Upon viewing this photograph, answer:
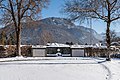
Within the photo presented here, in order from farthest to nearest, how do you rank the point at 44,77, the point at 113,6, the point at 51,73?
1. the point at 113,6
2. the point at 51,73
3. the point at 44,77

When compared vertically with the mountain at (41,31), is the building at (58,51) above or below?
below

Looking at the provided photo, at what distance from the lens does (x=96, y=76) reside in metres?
12.3

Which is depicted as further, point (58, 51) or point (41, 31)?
point (41, 31)

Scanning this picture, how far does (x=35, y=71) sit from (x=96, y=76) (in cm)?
341

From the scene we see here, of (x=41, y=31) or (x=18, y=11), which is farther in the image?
(x=41, y=31)

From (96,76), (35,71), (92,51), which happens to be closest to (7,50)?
(92,51)

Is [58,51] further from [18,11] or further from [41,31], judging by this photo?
[41,31]

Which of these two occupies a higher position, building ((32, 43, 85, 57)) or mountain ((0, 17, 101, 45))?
mountain ((0, 17, 101, 45))

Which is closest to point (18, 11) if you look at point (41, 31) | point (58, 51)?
point (58, 51)

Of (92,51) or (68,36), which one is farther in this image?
(68,36)

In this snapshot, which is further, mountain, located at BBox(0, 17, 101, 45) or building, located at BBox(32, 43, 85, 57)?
building, located at BBox(32, 43, 85, 57)

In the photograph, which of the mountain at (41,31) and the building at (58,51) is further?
the building at (58,51)

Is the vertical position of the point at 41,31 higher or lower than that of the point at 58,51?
higher

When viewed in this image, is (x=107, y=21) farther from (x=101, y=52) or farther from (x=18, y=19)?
(x=18, y=19)
